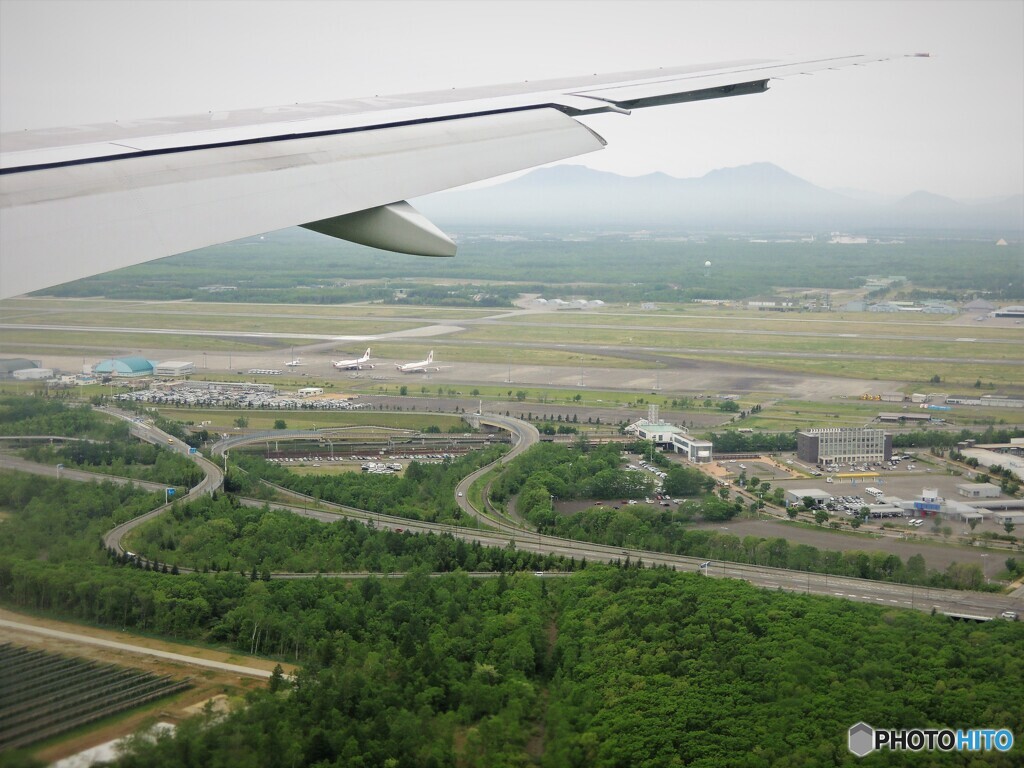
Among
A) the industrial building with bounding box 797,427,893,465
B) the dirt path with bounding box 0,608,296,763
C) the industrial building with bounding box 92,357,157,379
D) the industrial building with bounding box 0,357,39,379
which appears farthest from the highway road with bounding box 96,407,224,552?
the industrial building with bounding box 797,427,893,465

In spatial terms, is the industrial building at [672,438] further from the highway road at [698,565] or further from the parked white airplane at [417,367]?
the parked white airplane at [417,367]

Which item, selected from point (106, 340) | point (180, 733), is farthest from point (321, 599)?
point (106, 340)

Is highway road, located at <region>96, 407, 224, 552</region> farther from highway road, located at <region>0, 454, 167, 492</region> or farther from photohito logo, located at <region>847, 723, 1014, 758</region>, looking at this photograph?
photohito logo, located at <region>847, 723, 1014, 758</region>

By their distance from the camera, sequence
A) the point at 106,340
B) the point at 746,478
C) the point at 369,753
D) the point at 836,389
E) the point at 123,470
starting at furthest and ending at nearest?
1. the point at 106,340
2. the point at 836,389
3. the point at 746,478
4. the point at 123,470
5. the point at 369,753

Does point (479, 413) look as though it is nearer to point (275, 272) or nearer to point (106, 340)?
point (106, 340)

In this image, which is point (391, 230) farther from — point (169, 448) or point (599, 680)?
point (169, 448)

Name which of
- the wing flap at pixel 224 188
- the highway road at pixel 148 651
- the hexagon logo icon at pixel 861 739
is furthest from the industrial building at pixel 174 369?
the wing flap at pixel 224 188
